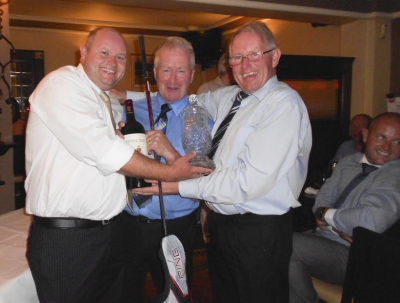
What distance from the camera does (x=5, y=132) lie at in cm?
396

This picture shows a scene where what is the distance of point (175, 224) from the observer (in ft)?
6.22

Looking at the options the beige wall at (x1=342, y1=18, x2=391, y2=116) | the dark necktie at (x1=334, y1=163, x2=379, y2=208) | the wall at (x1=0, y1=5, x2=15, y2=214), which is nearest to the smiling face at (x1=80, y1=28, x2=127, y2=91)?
the dark necktie at (x1=334, y1=163, x2=379, y2=208)

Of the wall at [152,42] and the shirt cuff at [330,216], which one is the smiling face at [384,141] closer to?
the shirt cuff at [330,216]

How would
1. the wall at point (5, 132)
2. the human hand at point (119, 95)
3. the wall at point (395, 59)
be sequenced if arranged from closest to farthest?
1. the human hand at point (119, 95)
2. the wall at point (5, 132)
3. the wall at point (395, 59)

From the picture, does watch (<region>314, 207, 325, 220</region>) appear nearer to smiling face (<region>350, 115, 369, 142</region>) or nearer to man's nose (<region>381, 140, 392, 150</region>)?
man's nose (<region>381, 140, 392, 150</region>)

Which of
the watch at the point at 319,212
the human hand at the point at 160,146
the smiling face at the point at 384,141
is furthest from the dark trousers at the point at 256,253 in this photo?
the smiling face at the point at 384,141

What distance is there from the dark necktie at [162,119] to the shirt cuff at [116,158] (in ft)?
1.52

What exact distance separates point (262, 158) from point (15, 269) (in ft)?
3.36

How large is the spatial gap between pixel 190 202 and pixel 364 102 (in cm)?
394

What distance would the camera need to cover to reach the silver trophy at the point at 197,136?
1.69m

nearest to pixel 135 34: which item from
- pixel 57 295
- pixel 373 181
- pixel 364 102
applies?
pixel 364 102

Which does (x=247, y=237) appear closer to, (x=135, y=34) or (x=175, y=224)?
(x=175, y=224)

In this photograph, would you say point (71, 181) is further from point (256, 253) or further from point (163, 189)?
point (256, 253)

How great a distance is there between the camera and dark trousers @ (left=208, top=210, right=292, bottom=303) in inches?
63.9
